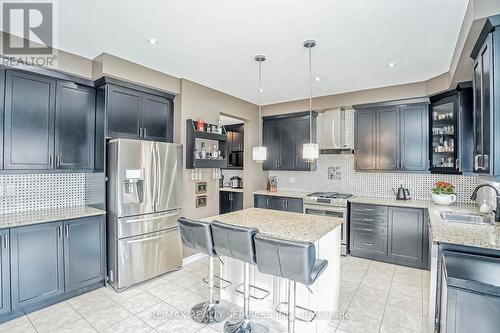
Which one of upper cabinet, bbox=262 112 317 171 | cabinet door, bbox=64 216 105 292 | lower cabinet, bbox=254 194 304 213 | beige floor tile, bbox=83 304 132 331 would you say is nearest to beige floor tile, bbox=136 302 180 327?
beige floor tile, bbox=83 304 132 331

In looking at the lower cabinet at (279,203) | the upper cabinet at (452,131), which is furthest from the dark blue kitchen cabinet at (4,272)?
the upper cabinet at (452,131)

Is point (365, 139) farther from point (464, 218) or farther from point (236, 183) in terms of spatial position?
point (236, 183)

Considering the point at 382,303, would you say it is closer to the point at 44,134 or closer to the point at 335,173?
the point at 335,173

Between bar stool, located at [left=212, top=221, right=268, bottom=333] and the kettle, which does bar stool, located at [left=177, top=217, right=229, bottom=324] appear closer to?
bar stool, located at [left=212, top=221, right=268, bottom=333]

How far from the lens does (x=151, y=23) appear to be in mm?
2426

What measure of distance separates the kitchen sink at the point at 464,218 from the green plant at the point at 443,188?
71cm

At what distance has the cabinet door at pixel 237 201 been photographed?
232 inches

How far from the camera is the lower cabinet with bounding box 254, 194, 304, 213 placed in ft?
15.8

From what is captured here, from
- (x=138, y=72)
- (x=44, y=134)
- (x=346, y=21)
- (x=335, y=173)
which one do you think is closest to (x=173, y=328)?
(x=44, y=134)

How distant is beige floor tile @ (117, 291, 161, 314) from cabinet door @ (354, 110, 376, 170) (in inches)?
152

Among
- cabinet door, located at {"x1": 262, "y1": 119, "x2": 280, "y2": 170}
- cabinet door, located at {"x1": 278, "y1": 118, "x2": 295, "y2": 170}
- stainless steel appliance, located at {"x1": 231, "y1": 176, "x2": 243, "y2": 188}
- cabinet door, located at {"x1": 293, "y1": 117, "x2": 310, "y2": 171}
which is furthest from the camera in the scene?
stainless steel appliance, located at {"x1": 231, "y1": 176, "x2": 243, "y2": 188}

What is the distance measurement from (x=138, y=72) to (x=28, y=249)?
241cm

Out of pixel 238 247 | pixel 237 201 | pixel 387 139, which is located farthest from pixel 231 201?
pixel 238 247

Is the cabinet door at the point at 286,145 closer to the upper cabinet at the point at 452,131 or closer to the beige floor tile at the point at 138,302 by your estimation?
the upper cabinet at the point at 452,131
